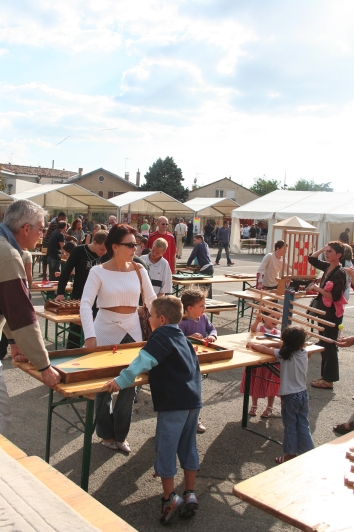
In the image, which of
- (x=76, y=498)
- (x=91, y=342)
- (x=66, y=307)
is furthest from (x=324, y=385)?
(x=76, y=498)

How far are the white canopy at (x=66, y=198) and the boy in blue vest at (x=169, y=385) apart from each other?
2386cm

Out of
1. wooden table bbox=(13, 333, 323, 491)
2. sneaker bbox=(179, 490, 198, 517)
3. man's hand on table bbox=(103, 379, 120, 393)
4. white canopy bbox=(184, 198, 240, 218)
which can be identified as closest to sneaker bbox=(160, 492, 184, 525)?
sneaker bbox=(179, 490, 198, 517)

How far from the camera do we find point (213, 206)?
37.6 m

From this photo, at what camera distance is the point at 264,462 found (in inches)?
172

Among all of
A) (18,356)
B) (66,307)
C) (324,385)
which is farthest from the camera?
(66,307)

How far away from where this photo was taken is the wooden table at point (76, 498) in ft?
5.77

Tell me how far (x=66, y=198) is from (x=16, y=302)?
27315 mm

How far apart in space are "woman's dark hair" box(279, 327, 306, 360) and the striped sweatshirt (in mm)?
2230

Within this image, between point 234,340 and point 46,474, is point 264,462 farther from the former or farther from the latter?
point 46,474

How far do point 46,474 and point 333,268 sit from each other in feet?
15.3

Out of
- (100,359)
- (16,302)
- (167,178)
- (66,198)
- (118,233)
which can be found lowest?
(100,359)

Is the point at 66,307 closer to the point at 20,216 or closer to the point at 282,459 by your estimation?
the point at 282,459

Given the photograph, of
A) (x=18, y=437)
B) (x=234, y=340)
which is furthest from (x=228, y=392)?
(x=18, y=437)

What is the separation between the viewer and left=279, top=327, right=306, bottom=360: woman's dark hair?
427 cm
